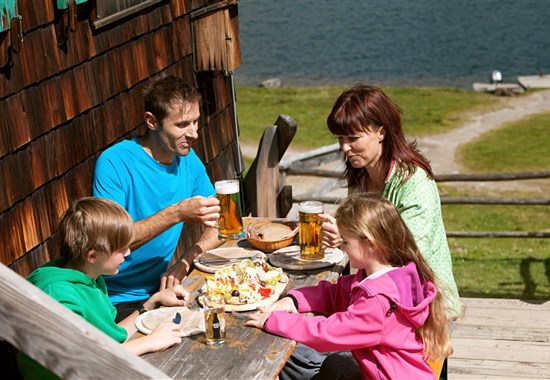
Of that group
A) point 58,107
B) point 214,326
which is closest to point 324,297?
point 214,326

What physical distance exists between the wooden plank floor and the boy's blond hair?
9.47 ft

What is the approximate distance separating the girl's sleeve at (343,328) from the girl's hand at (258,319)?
51 mm

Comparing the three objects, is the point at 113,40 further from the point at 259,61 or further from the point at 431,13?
the point at 431,13

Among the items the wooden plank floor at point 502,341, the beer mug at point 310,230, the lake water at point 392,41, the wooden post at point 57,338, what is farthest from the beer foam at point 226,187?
the lake water at point 392,41

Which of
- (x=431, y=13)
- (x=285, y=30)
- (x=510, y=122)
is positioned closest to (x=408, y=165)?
(x=510, y=122)

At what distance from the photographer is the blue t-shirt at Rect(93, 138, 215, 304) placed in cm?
460

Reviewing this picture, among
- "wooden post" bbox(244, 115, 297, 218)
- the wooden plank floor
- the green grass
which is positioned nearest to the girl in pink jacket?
the wooden plank floor

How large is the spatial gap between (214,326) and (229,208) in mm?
907

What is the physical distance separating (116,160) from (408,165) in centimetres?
152

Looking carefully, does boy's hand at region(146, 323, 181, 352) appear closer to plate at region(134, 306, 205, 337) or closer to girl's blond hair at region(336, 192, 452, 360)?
plate at region(134, 306, 205, 337)

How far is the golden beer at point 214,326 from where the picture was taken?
3346mm

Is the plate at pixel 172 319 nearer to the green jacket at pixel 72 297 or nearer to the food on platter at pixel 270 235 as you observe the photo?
the green jacket at pixel 72 297

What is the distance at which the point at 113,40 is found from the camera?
5.11 metres

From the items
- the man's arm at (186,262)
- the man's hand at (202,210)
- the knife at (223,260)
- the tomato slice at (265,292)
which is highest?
the man's hand at (202,210)
